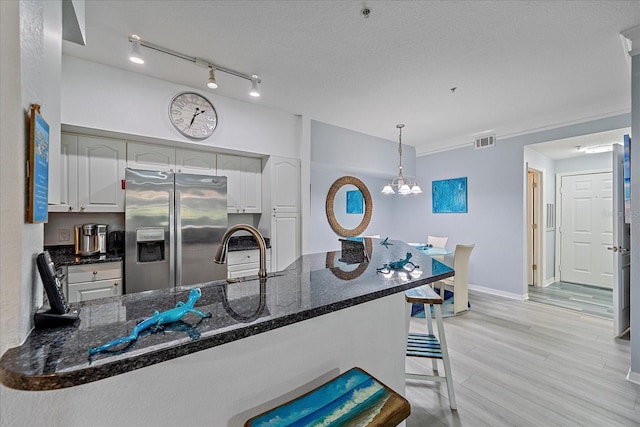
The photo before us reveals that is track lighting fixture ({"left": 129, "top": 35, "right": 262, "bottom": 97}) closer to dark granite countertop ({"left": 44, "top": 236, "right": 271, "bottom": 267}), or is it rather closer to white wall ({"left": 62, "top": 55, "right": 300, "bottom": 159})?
white wall ({"left": 62, "top": 55, "right": 300, "bottom": 159})

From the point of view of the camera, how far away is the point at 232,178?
3.52 m

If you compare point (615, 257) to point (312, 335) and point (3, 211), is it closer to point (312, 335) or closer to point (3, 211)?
point (312, 335)

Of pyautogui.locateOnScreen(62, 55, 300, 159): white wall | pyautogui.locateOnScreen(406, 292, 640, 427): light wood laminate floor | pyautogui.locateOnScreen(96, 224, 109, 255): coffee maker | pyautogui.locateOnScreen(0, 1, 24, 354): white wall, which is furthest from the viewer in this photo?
pyautogui.locateOnScreen(96, 224, 109, 255): coffee maker

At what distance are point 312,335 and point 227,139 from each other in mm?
2784

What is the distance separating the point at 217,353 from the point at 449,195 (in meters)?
5.05

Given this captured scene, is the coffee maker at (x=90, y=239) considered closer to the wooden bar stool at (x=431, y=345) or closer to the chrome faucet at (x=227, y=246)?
the chrome faucet at (x=227, y=246)

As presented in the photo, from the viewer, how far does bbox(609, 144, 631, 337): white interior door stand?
9.60 ft

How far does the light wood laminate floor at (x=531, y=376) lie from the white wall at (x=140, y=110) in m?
3.07

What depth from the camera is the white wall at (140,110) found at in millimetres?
2441

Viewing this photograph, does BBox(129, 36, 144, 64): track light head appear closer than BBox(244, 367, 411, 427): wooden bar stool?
No

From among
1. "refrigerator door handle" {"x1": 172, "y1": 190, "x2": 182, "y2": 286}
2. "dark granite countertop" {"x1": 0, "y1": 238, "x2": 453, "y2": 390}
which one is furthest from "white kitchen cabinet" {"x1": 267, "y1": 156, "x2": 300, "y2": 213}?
"dark granite countertop" {"x1": 0, "y1": 238, "x2": 453, "y2": 390}

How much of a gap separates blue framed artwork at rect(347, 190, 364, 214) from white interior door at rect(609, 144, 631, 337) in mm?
3436

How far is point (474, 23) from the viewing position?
2.00 metres

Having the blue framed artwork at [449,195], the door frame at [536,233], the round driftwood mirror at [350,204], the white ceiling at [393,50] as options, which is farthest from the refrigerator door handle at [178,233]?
the door frame at [536,233]
